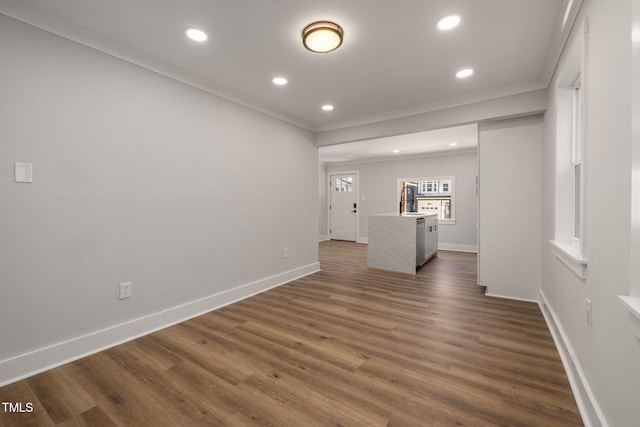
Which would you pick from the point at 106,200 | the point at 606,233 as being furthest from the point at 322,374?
the point at 106,200

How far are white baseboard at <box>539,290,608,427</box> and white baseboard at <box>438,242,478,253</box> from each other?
4549 mm

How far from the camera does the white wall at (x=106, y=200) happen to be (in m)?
1.83

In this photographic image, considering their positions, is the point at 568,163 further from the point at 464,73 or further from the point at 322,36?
the point at 322,36

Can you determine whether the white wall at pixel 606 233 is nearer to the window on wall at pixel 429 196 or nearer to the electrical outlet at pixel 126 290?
the electrical outlet at pixel 126 290

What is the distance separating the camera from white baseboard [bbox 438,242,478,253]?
6.71 m

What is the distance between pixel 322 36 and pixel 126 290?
8.74ft

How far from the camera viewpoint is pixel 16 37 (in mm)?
1811

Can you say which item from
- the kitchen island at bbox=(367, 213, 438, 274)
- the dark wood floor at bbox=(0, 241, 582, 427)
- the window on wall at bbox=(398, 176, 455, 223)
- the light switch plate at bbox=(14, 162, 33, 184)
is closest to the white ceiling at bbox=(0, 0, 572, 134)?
the light switch plate at bbox=(14, 162, 33, 184)

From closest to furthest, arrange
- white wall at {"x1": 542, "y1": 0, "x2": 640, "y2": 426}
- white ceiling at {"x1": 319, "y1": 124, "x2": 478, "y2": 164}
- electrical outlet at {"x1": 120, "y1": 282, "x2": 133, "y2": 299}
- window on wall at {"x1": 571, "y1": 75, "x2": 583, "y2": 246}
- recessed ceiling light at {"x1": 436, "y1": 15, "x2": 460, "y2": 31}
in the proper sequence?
white wall at {"x1": 542, "y1": 0, "x2": 640, "y2": 426} < recessed ceiling light at {"x1": 436, "y1": 15, "x2": 460, "y2": 31} < window on wall at {"x1": 571, "y1": 75, "x2": 583, "y2": 246} < electrical outlet at {"x1": 120, "y1": 282, "x2": 133, "y2": 299} < white ceiling at {"x1": 319, "y1": 124, "x2": 478, "y2": 164}

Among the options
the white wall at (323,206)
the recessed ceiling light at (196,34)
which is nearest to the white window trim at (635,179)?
the recessed ceiling light at (196,34)

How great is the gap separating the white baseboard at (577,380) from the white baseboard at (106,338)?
3.05 metres

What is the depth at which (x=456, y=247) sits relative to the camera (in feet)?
22.6

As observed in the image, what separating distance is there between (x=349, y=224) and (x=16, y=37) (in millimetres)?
7523

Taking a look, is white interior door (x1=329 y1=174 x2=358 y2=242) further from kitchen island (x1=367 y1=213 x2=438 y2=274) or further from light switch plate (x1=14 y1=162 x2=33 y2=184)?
light switch plate (x1=14 y1=162 x2=33 y2=184)
